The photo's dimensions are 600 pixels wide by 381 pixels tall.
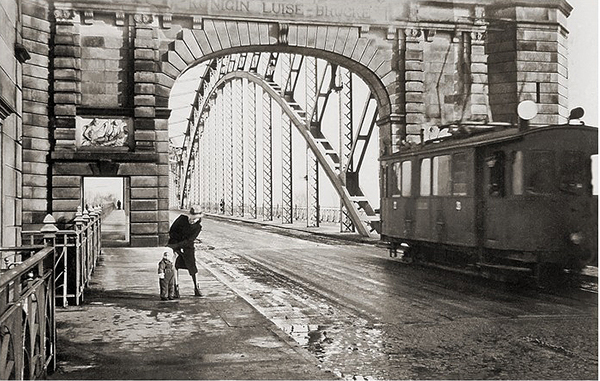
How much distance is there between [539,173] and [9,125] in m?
5.49

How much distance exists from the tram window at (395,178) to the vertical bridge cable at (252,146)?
4.08m

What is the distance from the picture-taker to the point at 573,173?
6648 mm

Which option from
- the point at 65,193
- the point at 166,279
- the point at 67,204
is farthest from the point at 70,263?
the point at 65,193

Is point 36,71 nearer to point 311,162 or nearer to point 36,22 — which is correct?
point 36,22

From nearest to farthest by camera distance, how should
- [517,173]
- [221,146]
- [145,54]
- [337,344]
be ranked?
[337,344] → [517,173] → [145,54] → [221,146]

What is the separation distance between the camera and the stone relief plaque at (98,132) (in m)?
10.3

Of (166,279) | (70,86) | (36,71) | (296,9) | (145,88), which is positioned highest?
(296,9)

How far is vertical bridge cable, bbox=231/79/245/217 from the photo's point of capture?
14.1 metres

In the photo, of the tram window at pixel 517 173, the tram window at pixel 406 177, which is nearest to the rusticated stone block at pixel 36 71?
the tram window at pixel 406 177

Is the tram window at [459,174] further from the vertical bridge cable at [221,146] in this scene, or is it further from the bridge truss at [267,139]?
the vertical bridge cable at [221,146]

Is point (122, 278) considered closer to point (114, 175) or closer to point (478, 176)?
point (114, 175)

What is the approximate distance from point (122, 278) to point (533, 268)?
16.1 feet

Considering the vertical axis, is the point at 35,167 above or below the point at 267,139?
below

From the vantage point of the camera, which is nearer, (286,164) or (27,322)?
(27,322)
